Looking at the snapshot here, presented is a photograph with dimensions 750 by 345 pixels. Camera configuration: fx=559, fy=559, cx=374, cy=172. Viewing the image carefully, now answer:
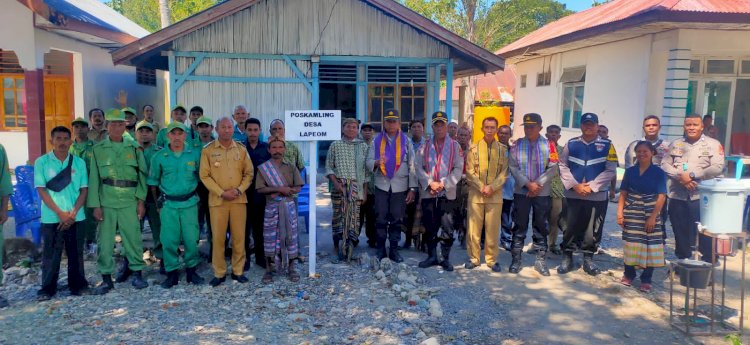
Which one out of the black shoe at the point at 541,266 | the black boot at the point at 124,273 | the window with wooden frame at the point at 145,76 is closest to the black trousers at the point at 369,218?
the black shoe at the point at 541,266

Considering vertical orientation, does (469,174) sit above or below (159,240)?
above

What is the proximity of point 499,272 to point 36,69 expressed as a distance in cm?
916

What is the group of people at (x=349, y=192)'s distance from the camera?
211 inches

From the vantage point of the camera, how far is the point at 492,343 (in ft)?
14.6

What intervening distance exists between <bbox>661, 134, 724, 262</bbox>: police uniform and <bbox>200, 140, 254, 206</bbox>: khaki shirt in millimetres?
4755

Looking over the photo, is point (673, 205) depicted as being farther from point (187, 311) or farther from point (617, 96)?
point (617, 96)

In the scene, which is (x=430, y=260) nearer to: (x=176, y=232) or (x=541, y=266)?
(x=541, y=266)

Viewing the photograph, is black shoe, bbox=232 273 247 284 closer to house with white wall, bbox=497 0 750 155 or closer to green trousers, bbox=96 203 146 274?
green trousers, bbox=96 203 146 274

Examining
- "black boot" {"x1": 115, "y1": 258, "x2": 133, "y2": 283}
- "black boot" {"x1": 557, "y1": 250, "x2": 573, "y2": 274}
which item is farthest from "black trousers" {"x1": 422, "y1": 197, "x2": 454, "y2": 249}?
"black boot" {"x1": 115, "y1": 258, "x2": 133, "y2": 283}

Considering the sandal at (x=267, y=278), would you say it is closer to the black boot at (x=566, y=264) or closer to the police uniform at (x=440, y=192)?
the police uniform at (x=440, y=192)

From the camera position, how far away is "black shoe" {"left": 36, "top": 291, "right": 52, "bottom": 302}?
204 inches

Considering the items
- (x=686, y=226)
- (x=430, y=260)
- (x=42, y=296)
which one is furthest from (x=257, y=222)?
(x=686, y=226)

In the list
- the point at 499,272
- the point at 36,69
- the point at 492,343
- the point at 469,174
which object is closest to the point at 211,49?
the point at 36,69

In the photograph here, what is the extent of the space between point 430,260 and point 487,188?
1056 mm
